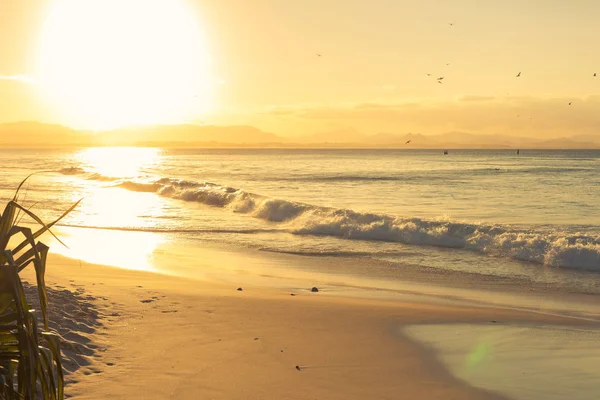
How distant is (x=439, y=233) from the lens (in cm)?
2044

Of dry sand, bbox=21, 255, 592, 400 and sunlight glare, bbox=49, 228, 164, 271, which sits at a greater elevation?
dry sand, bbox=21, 255, 592, 400

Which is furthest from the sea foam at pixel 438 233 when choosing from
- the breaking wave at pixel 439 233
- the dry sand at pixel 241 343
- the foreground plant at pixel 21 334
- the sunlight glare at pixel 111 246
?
the foreground plant at pixel 21 334

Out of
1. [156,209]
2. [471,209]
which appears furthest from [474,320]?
[156,209]

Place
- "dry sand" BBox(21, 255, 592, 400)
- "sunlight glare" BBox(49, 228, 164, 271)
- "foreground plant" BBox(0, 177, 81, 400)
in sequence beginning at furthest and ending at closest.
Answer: "sunlight glare" BBox(49, 228, 164, 271)
"dry sand" BBox(21, 255, 592, 400)
"foreground plant" BBox(0, 177, 81, 400)

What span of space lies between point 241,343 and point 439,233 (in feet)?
45.1

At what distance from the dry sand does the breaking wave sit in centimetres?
697

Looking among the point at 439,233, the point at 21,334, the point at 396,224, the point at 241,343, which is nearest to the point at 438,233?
the point at 439,233

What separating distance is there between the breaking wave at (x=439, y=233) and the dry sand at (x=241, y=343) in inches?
274

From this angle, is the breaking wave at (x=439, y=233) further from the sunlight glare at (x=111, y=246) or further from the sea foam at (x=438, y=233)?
the sunlight glare at (x=111, y=246)

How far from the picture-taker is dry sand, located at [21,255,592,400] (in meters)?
6.18

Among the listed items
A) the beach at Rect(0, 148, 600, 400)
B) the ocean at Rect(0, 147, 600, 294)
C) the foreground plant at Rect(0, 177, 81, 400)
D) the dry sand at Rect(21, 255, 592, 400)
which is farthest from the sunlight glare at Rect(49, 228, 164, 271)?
the foreground plant at Rect(0, 177, 81, 400)

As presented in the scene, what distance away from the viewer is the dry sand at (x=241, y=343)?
20.3 feet

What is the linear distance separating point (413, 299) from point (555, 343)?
3.47 meters

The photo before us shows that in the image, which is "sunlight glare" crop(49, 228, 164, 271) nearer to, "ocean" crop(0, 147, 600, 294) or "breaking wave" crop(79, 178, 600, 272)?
"ocean" crop(0, 147, 600, 294)
